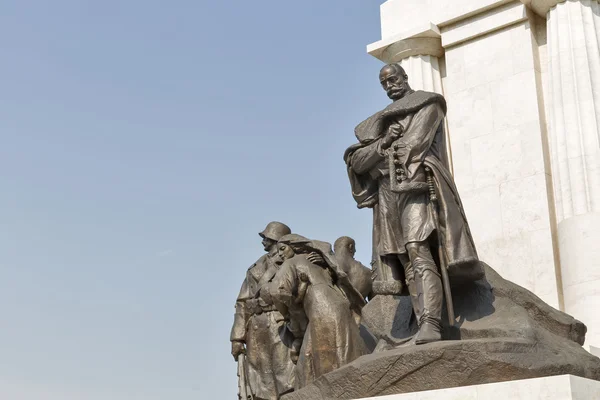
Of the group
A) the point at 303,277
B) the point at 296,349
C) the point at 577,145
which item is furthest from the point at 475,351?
the point at 577,145

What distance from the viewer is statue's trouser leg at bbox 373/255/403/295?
8.52m

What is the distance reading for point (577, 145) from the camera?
36.3 ft

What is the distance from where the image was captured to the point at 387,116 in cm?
886

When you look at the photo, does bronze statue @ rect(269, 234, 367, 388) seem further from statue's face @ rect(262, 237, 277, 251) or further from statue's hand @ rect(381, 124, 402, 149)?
statue's face @ rect(262, 237, 277, 251)

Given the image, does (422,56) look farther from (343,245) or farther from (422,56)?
(343,245)

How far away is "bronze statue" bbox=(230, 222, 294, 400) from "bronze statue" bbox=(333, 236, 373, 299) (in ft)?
2.75

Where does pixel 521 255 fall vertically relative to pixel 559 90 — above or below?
below

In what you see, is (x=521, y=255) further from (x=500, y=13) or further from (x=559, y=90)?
(x=500, y=13)

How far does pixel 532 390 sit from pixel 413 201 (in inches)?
86.5

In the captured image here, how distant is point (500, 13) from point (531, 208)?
2731 mm

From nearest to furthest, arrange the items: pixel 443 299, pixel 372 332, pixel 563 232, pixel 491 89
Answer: pixel 443 299, pixel 372 332, pixel 563 232, pixel 491 89

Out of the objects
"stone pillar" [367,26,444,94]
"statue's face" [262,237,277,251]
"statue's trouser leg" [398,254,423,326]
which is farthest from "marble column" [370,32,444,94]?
"statue's trouser leg" [398,254,423,326]

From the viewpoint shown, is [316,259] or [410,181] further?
[316,259]

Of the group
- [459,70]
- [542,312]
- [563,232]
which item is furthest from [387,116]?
[459,70]
